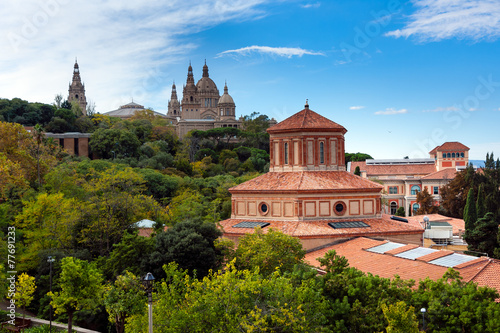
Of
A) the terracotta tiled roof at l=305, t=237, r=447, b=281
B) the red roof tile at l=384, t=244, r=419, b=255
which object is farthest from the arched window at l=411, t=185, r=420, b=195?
the red roof tile at l=384, t=244, r=419, b=255

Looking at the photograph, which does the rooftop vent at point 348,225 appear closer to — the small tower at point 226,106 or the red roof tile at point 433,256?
the red roof tile at point 433,256

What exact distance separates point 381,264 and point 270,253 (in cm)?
583

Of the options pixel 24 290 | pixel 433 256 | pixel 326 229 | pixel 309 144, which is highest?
pixel 309 144

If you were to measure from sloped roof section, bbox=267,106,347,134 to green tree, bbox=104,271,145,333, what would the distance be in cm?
1829

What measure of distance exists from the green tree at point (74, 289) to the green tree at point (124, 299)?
0.77 m

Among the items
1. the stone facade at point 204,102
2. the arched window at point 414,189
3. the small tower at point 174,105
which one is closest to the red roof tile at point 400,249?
the arched window at point 414,189

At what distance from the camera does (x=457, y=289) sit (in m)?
18.1

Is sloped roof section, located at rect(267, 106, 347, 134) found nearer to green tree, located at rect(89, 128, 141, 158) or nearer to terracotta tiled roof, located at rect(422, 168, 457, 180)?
green tree, located at rect(89, 128, 141, 158)

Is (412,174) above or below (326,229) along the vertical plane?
above

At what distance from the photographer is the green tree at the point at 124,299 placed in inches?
906

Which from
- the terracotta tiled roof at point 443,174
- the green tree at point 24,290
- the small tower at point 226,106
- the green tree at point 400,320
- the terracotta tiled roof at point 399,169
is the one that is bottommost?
the green tree at point 24,290

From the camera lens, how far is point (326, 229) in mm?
33562

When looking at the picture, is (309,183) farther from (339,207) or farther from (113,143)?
(113,143)

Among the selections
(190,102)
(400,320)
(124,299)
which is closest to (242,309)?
(400,320)
